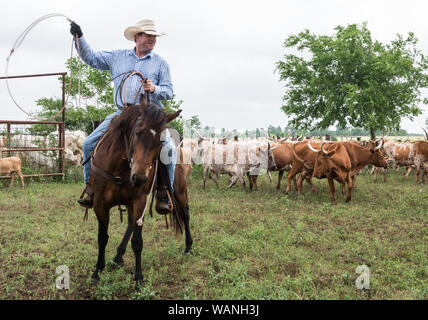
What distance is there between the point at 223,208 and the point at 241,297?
5250mm

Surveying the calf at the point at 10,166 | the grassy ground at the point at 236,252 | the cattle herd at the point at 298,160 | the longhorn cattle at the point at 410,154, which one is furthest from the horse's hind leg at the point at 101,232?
the longhorn cattle at the point at 410,154

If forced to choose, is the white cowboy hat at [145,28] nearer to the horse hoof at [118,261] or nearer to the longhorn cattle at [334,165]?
the horse hoof at [118,261]

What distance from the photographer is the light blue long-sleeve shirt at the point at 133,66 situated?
4598mm

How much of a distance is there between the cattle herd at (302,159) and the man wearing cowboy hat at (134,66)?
539cm

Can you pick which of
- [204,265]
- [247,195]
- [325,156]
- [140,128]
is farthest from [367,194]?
[140,128]

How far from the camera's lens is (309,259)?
17.6 feet

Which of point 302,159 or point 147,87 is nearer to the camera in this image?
point 147,87

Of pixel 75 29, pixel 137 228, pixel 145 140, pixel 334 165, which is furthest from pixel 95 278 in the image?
pixel 334 165

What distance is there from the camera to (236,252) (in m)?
5.66

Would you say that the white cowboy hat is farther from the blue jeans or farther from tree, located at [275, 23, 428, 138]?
tree, located at [275, 23, 428, 138]

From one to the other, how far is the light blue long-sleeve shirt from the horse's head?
1.06 metres

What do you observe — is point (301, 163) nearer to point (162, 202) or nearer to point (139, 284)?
point (162, 202)

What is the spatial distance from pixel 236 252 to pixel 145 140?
9.93 ft

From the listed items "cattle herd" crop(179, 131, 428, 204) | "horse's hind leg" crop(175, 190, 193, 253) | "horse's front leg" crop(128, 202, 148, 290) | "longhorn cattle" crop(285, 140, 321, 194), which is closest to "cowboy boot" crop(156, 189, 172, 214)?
"horse's front leg" crop(128, 202, 148, 290)
